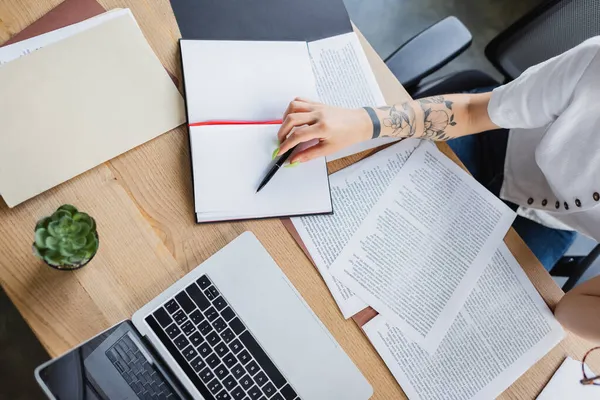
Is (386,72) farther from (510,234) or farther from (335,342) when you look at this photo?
(335,342)

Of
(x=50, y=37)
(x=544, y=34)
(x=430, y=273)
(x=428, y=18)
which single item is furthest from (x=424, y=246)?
(x=428, y=18)

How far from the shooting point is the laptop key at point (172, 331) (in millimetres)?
738

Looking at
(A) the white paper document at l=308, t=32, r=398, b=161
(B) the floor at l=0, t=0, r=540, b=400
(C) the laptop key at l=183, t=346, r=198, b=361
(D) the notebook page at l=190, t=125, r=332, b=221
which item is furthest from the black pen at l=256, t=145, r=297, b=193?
(B) the floor at l=0, t=0, r=540, b=400

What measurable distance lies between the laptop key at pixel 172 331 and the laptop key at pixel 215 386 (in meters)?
0.08

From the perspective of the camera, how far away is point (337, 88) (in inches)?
36.4

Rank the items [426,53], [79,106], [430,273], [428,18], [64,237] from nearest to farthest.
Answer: [64,237]
[79,106]
[430,273]
[426,53]
[428,18]

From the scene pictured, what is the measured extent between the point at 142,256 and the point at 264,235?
6.9 inches

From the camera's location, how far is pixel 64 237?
0.67 metres

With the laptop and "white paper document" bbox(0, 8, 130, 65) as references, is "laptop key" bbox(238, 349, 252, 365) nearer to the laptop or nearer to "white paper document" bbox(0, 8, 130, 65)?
the laptop

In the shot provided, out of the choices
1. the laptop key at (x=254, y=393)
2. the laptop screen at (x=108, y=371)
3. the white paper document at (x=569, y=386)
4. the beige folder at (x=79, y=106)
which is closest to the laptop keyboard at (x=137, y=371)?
the laptop screen at (x=108, y=371)

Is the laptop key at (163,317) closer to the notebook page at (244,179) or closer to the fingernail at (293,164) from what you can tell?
the notebook page at (244,179)

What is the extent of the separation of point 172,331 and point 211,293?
72 mm

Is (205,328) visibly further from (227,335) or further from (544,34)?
(544,34)

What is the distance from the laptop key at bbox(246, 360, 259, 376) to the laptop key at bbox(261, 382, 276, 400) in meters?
0.02
